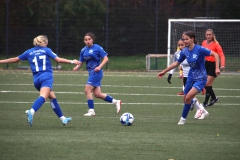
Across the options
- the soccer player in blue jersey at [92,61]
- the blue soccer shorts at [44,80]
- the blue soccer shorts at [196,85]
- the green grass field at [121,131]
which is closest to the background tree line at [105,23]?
the green grass field at [121,131]

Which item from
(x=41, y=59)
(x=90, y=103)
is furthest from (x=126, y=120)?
(x=90, y=103)

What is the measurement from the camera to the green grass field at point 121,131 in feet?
26.3

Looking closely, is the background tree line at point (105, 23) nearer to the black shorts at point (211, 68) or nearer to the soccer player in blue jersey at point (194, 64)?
the black shorts at point (211, 68)

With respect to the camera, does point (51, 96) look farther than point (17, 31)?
No

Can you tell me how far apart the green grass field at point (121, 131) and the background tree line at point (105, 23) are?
13.8 meters

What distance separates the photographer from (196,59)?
11281 mm

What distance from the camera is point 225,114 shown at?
13281 mm

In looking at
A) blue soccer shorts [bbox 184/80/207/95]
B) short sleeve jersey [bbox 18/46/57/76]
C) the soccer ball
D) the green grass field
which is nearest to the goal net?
the green grass field

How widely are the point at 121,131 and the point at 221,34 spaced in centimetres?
2163

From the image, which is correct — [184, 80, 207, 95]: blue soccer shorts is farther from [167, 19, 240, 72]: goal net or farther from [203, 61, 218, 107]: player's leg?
[167, 19, 240, 72]: goal net

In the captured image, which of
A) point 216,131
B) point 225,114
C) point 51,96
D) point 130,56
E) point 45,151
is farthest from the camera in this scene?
point 130,56

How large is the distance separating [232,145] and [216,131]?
1.58 m

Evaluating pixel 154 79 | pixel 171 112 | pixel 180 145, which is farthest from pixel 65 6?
pixel 180 145

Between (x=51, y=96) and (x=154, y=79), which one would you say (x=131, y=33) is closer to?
(x=154, y=79)
